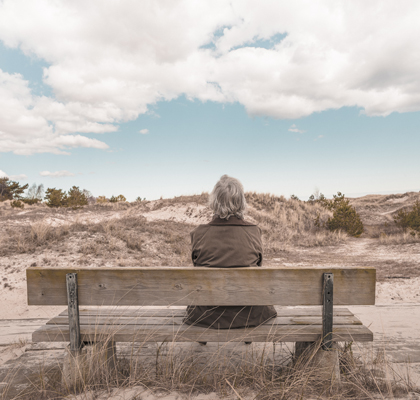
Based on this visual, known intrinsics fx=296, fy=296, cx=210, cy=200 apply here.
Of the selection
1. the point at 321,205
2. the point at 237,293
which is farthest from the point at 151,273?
the point at 321,205

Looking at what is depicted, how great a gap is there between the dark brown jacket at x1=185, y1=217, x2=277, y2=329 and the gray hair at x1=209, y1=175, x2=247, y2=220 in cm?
7

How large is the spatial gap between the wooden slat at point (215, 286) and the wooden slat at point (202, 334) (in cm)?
33

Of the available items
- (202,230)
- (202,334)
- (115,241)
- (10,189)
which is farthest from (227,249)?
(10,189)

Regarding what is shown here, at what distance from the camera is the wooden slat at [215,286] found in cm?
211

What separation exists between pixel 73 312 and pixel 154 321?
67 cm

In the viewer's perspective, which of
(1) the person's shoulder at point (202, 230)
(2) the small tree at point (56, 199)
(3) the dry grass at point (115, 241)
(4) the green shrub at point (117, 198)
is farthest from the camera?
(4) the green shrub at point (117, 198)

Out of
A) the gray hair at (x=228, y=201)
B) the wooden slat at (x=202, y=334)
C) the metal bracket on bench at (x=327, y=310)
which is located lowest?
the wooden slat at (x=202, y=334)

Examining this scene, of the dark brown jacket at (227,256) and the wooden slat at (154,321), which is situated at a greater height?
the dark brown jacket at (227,256)

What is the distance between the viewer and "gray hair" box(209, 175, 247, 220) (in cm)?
261

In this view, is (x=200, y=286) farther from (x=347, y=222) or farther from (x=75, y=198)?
(x=75, y=198)

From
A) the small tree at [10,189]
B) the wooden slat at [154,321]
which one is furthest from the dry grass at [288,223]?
the small tree at [10,189]

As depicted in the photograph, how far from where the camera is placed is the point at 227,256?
242 cm

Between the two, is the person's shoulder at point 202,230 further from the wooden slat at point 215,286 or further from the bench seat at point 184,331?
the bench seat at point 184,331

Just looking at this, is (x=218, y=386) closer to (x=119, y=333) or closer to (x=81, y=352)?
(x=119, y=333)
